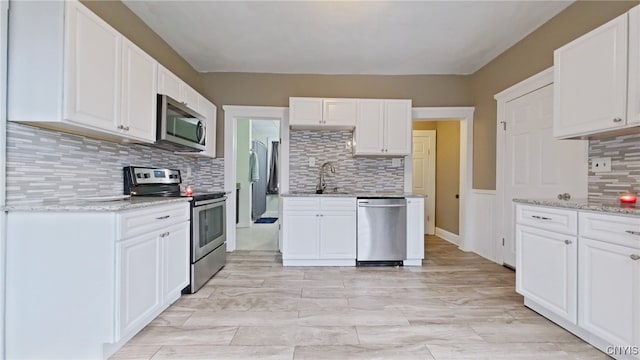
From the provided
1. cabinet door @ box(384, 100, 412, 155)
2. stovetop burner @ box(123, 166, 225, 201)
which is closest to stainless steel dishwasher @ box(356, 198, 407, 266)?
cabinet door @ box(384, 100, 412, 155)

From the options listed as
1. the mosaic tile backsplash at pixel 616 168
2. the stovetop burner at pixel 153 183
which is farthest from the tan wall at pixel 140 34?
the mosaic tile backsplash at pixel 616 168

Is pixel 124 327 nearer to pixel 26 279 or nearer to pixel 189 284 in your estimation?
pixel 26 279

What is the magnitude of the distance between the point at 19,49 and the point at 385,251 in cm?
338

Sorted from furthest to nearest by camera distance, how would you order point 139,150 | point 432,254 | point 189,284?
point 432,254 → point 139,150 → point 189,284

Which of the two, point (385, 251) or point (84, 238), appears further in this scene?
point (385, 251)

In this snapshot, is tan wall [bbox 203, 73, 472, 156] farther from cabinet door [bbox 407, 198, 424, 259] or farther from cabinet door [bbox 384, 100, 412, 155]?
cabinet door [bbox 407, 198, 424, 259]

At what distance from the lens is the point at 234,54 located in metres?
3.64

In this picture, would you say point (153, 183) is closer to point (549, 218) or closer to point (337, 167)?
point (337, 167)

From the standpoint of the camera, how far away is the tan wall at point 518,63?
243 centimetres

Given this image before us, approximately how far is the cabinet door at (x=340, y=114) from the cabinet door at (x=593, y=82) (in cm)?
207

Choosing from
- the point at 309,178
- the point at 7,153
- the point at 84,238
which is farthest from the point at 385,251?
the point at 7,153

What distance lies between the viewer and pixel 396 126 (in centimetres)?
388

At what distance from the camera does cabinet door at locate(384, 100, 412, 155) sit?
387 cm

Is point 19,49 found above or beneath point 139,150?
above
